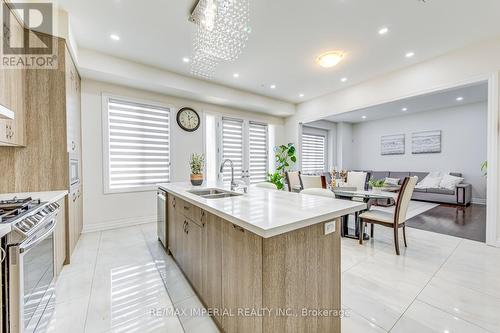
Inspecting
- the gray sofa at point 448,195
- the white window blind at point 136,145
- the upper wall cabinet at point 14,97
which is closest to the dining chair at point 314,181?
the white window blind at point 136,145

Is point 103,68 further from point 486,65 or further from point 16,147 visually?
point 486,65

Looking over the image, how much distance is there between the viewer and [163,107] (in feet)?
14.7

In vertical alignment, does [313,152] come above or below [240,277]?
above

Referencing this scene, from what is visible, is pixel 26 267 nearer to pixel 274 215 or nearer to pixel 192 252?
pixel 192 252

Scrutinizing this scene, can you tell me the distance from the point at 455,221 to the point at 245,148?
4.88 m

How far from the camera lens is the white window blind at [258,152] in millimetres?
6039

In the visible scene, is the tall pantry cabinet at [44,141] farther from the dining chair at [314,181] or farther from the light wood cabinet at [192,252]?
the dining chair at [314,181]

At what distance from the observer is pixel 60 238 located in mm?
2275

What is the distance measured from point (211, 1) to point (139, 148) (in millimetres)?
3043

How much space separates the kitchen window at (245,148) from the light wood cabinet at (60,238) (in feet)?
10.3

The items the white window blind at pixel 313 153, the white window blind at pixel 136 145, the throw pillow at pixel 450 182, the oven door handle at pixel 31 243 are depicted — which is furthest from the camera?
the white window blind at pixel 313 153

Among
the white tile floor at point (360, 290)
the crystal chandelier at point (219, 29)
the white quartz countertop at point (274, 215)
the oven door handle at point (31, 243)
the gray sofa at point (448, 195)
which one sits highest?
the crystal chandelier at point (219, 29)

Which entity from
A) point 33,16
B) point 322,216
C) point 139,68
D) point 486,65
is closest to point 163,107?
point 139,68

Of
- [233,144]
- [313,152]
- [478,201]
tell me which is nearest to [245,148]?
[233,144]
